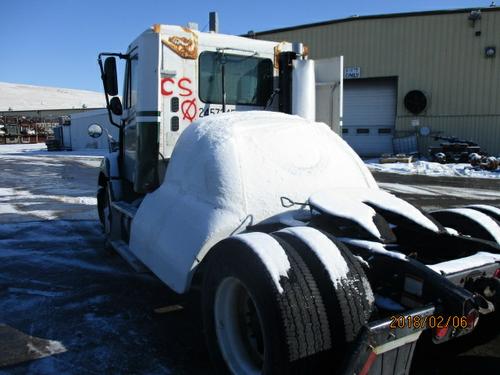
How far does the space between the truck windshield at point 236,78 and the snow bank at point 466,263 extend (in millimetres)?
3535

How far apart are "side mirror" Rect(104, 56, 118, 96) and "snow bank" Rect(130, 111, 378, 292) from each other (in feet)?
7.21

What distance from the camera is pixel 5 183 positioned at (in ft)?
44.4

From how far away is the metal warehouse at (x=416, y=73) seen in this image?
20344 millimetres

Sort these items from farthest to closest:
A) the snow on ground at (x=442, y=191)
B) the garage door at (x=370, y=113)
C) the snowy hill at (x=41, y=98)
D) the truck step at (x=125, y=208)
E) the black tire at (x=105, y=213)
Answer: the snowy hill at (x=41, y=98), the garage door at (x=370, y=113), the snow on ground at (x=442, y=191), the black tire at (x=105, y=213), the truck step at (x=125, y=208)

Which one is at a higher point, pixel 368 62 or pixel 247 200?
pixel 368 62

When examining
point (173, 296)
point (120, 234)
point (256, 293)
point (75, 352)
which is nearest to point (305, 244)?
point (256, 293)

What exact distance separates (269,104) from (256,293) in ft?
12.9

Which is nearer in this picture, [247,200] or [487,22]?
[247,200]

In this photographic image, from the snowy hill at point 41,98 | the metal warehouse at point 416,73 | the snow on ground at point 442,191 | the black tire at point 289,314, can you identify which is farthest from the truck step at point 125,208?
the snowy hill at point 41,98

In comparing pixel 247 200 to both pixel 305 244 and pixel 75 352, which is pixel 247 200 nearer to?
pixel 305 244

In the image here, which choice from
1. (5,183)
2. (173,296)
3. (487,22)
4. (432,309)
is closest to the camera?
(432,309)

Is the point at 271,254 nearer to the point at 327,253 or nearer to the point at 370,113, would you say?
the point at 327,253
